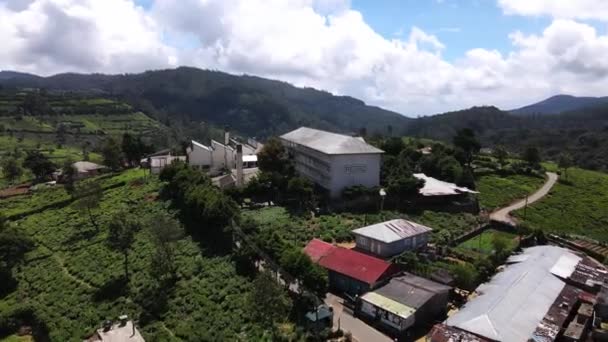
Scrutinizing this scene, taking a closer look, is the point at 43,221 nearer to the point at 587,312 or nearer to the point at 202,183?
the point at 202,183

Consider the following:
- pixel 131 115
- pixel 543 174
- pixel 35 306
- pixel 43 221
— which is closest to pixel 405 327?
pixel 35 306

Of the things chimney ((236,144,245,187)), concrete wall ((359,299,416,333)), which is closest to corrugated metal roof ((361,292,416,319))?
concrete wall ((359,299,416,333))

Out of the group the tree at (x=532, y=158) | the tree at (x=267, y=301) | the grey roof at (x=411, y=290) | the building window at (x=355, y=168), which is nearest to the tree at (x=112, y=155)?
the building window at (x=355, y=168)

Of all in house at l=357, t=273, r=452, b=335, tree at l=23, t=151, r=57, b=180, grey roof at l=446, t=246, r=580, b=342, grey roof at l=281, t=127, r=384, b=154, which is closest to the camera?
grey roof at l=446, t=246, r=580, b=342

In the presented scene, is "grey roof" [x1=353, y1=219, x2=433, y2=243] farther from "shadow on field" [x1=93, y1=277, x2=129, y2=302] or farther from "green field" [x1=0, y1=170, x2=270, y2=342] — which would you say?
"shadow on field" [x1=93, y1=277, x2=129, y2=302]

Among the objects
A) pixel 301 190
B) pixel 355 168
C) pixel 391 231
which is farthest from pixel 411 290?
pixel 355 168
